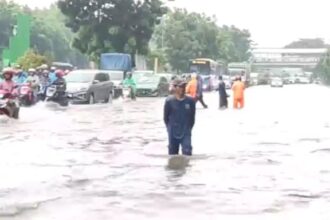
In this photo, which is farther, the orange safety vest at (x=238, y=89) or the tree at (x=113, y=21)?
the tree at (x=113, y=21)

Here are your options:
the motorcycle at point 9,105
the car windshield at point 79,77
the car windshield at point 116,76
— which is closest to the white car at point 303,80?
the car windshield at point 116,76

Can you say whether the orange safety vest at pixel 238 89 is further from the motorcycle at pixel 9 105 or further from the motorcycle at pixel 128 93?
the motorcycle at pixel 9 105

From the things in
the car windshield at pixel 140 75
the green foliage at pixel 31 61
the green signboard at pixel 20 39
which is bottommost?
the car windshield at pixel 140 75

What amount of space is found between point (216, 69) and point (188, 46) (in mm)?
12418

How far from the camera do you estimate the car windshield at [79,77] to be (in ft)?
117

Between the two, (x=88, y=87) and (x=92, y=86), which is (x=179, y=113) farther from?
(x=92, y=86)

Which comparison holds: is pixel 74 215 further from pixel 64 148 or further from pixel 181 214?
pixel 64 148

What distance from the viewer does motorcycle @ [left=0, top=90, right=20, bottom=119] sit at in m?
23.3

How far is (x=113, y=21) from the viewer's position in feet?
190

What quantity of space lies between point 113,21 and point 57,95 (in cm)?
2603

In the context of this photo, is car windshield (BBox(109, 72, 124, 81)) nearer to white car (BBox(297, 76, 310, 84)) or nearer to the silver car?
the silver car

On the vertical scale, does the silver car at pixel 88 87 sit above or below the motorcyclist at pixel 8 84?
below

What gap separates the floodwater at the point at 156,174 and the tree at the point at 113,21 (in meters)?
35.8

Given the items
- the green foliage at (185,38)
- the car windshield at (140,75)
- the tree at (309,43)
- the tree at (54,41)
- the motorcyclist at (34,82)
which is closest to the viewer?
the motorcyclist at (34,82)
